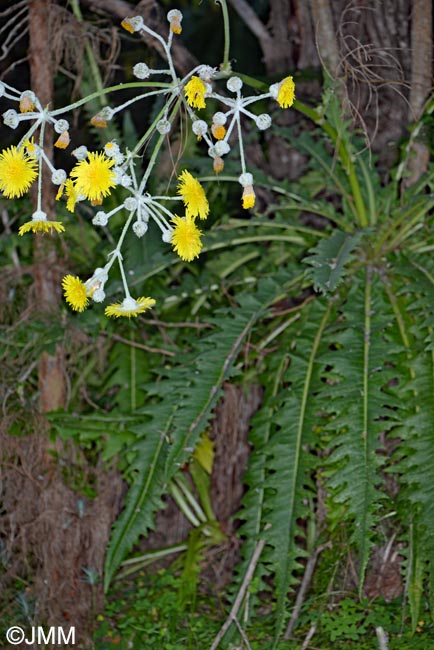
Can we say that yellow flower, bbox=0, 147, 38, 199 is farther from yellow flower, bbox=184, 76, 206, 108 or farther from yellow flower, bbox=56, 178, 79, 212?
yellow flower, bbox=184, 76, 206, 108

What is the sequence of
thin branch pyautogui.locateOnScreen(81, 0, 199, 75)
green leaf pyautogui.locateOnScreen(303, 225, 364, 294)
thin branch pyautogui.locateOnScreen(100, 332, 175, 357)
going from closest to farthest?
1. green leaf pyautogui.locateOnScreen(303, 225, 364, 294)
2. thin branch pyautogui.locateOnScreen(100, 332, 175, 357)
3. thin branch pyautogui.locateOnScreen(81, 0, 199, 75)

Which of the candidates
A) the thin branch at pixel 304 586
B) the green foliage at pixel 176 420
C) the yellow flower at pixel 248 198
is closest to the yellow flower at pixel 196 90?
the yellow flower at pixel 248 198

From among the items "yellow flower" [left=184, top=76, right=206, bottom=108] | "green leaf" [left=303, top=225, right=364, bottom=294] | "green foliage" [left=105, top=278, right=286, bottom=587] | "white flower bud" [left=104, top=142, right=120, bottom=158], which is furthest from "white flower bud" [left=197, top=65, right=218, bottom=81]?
"green foliage" [left=105, top=278, right=286, bottom=587]

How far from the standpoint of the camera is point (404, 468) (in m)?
1.66

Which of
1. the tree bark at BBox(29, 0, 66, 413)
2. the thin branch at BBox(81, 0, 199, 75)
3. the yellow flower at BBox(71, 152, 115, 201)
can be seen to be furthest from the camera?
the thin branch at BBox(81, 0, 199, 75)

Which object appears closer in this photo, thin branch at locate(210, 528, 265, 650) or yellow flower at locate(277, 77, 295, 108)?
yellow flower at locate(277, 77, 295, 108)

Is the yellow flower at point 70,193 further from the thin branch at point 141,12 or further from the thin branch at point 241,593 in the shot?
the thin branch at point 141,12

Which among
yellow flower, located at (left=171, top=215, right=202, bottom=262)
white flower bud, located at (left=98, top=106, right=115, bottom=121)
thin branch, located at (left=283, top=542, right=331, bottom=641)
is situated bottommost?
thin branch, located at (left=283, top=542, right=331, bottom=641)

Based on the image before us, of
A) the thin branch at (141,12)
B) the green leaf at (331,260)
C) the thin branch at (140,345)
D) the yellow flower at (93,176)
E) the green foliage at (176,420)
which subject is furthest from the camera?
the thin branch at (141,12)

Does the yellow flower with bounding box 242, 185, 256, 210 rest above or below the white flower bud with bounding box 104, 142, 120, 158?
below

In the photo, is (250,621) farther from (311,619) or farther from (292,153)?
(292,153)

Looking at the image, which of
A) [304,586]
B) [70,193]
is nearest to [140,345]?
[304,586]

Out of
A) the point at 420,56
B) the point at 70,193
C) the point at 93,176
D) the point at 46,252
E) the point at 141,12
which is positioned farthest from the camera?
the point at 141,12

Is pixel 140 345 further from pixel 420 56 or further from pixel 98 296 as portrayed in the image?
pixel 420 56
